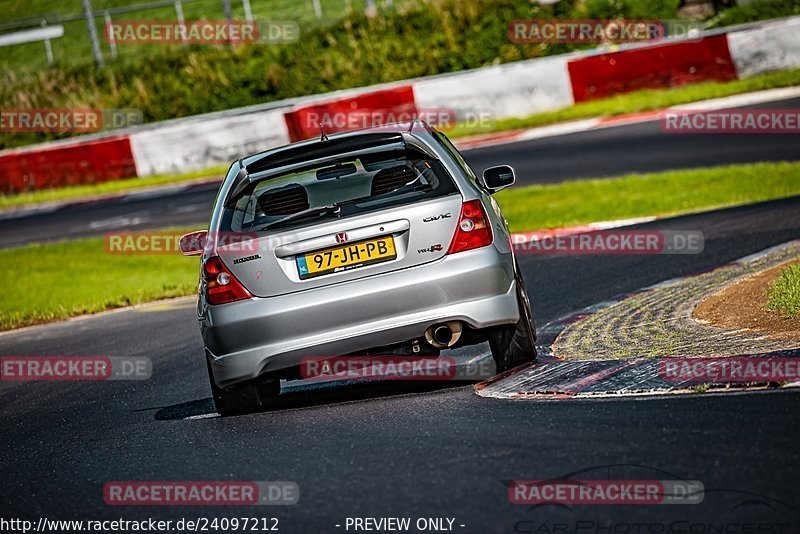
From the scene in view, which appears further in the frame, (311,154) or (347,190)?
(347,190)

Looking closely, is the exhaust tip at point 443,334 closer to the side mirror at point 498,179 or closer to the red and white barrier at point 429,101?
the side mirror at point 498,179

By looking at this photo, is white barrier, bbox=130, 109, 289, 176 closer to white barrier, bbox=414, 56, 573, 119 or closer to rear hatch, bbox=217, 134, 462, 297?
white barrier, bbox=414, 56, 573, 119

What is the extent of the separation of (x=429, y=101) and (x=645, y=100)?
4.08 metres

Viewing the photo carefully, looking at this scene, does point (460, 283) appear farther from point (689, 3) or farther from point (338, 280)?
point (689, 3)

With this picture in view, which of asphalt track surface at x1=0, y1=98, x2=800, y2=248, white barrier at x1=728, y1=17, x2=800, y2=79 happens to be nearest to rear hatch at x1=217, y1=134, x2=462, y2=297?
asphalt track surface at x1=0, y1=98, x2=800, y2=248

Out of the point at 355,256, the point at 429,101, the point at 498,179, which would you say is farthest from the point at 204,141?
the point at 355,256

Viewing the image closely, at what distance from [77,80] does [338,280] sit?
A: 99.9 feet

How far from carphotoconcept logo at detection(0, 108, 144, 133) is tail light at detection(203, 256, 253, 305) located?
88.9ft

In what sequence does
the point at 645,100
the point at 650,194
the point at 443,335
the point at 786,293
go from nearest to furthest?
the point at 443,335 < the point at 786,293 < the point at 650,194 < the point at 645,100

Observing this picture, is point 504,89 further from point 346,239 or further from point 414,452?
point 414,452

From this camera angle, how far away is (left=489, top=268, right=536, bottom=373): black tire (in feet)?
24.4

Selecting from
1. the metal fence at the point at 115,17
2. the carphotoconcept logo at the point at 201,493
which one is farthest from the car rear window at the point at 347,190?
the metal fence at the point at 115,17

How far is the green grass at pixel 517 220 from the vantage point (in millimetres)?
14703

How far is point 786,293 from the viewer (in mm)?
8133
